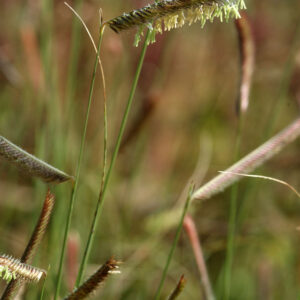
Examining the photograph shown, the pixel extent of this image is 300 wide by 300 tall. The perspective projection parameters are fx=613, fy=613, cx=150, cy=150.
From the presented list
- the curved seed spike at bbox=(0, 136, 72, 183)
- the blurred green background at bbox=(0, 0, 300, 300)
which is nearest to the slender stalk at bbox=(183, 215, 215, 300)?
the blurred green background at bbox=(0, 0, 300, 300)

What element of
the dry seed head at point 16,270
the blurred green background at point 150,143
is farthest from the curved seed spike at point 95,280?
the blurred green background at point 150,143

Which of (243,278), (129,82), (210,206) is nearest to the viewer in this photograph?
(243,278)

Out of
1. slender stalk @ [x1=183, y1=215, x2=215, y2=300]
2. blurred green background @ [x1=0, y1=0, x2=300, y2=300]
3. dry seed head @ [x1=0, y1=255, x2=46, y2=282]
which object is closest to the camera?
dry seed head @ [x1=0, y1=255, x2=46, y2=282]

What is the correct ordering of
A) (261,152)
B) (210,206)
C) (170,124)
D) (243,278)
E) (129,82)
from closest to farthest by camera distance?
(261,152) < (243,278) < (210,206) < (129,82) < (170,124)

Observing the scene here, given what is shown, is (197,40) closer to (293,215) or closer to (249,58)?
(293,215)

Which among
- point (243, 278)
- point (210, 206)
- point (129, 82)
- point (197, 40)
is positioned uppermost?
point (197, 40)

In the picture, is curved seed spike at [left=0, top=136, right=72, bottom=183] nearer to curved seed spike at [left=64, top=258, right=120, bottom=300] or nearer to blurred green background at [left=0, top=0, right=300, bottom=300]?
curved seed spike at [left=64, top=258, right=120, bottom=300]

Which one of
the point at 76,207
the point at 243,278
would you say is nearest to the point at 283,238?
the point at 243,278

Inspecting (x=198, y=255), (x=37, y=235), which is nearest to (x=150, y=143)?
(x=198, y=255)
